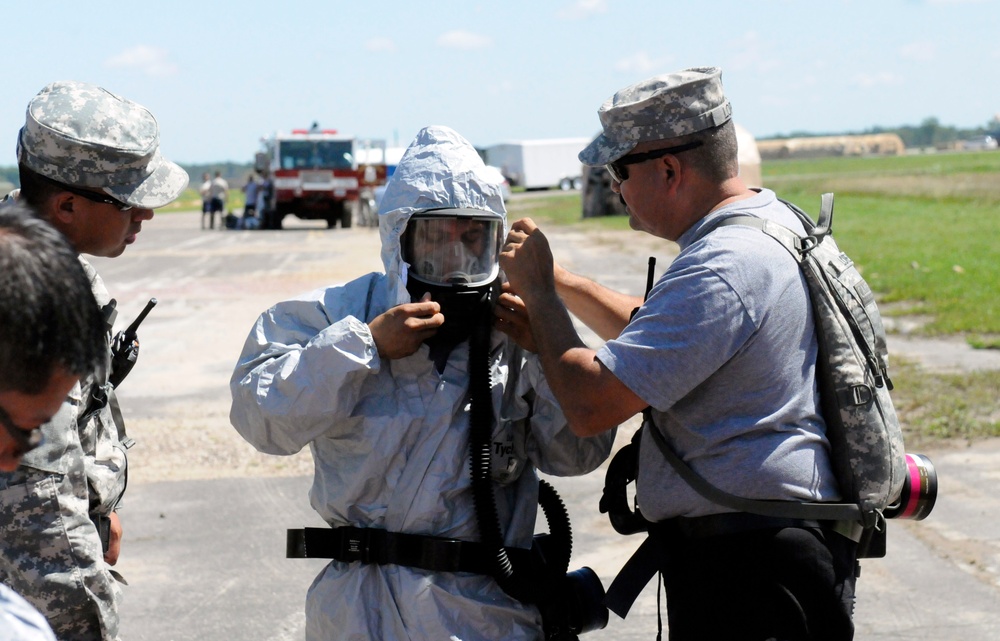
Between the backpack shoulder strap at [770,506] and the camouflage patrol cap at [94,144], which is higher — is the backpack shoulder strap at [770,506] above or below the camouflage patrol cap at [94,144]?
below

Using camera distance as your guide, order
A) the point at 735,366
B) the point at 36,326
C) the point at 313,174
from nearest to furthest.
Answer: the point at 36,326, the point at 735,366, the point at 313,174

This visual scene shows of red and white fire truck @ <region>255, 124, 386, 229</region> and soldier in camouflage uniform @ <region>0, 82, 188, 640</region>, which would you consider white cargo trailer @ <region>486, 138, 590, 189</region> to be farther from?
soldier in camouflage uniform @ <region>0, 82, 188, 640</region>

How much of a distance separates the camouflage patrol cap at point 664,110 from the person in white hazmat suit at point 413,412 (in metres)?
0.42

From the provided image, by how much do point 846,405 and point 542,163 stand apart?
76215mm

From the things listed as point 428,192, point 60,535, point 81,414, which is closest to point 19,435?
point 60,535

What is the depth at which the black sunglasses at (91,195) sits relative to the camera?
2.88 meters

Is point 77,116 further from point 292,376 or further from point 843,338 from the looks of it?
point 843,338

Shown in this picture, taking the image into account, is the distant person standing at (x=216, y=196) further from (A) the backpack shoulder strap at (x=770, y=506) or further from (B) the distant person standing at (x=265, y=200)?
(A) the backpack shoulder strap at (x=770, y=506)

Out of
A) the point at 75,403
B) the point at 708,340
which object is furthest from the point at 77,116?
the point at 708,340

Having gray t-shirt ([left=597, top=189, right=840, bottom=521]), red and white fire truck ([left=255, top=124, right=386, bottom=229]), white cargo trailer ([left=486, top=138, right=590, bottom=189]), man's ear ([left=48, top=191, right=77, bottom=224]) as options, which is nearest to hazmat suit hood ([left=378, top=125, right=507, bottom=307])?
gray t-shirt ([left=597, top=189, right=840, bottom=521])

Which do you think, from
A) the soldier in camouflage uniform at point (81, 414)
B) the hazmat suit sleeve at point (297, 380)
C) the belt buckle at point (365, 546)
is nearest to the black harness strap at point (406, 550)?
the belt buckle at point (365, 546)

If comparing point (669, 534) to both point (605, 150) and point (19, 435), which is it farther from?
point (19, 435)

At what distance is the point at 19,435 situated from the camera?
1.63 metres

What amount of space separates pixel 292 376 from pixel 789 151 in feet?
507
